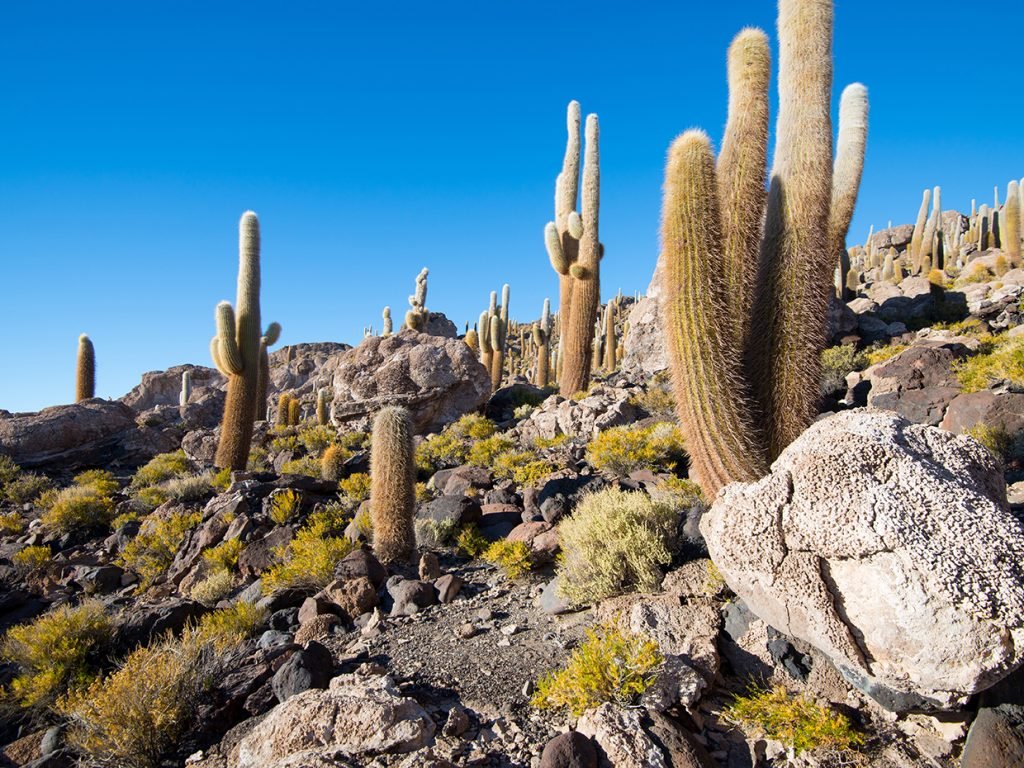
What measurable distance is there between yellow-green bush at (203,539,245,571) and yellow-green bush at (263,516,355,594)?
56cm

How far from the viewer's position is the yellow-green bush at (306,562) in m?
6.60

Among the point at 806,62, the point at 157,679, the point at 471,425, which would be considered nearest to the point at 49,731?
the point at 157,679

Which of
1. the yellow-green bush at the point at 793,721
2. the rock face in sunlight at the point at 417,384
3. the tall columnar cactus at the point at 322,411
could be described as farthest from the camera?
the tall columnar cactus at the point at 322,411

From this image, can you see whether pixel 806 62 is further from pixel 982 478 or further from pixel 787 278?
pixel 982 478

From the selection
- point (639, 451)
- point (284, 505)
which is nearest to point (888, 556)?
point (639, 451)

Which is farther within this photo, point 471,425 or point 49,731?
point 471,425

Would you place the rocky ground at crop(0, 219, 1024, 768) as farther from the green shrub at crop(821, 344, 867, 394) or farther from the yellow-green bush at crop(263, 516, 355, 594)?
the green shrub at crop(821, 344, 867, 394)

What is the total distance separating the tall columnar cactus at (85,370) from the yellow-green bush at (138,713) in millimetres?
19703

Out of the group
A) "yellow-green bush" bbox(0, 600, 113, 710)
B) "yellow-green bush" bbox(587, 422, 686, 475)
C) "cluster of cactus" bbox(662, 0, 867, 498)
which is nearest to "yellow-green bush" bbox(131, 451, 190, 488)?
"yellow-green bush" bbox(0, 600, 113, 710)

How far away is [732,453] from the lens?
498 centimetres

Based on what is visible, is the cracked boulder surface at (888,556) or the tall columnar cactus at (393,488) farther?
the tall columnar cactus at (393,488)

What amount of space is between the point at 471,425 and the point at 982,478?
1123 cm

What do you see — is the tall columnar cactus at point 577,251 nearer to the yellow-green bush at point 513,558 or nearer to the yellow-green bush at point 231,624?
the yellow-green bush at point 513,558

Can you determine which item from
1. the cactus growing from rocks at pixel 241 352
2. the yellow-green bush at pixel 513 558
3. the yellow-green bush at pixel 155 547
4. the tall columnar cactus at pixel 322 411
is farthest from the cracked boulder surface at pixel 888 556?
the tall columnar cactus at pixel 322 411
